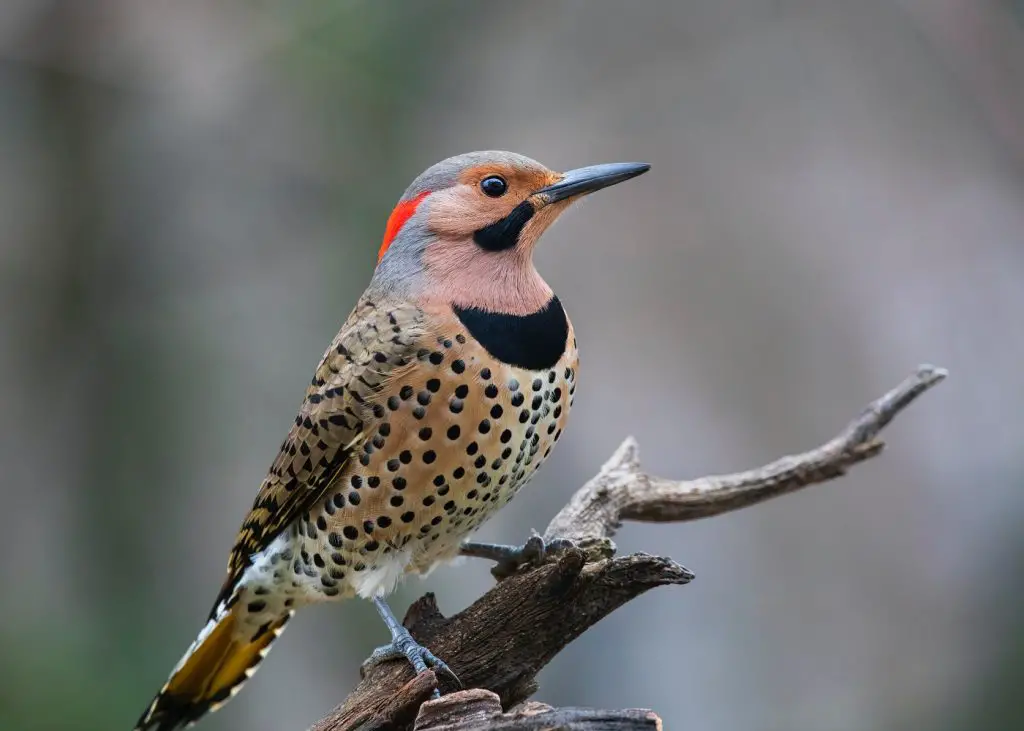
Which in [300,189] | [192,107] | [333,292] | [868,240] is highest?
[192,107]

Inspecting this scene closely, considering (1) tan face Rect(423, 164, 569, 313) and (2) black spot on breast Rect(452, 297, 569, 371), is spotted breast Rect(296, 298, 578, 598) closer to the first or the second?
(2) black spot on breast Rect(452, 297, 569, 371)

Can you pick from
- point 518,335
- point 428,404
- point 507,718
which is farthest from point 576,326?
point 507,718

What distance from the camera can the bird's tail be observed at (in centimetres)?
294

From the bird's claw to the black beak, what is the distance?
3.69 ft

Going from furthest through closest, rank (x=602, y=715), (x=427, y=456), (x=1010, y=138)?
(x=1010, y=138), (x=427, y=456), (x=602, y=715)

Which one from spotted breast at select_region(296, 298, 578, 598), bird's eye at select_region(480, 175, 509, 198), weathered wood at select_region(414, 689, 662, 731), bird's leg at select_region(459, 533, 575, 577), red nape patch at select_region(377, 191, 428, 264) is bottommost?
weathered wood at select_region(414, 689, 662, 731)

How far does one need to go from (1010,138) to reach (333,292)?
10.5 feet

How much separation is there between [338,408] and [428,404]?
265 mm

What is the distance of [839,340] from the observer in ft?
18.4

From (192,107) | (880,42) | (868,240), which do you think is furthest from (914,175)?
(192,107)

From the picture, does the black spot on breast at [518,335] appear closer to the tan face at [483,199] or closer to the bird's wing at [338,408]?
the bird's wing at [338,408]

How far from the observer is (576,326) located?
590 cm

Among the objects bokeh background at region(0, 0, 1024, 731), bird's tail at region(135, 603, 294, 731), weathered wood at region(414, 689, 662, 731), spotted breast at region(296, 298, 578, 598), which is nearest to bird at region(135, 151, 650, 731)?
A: spotted breast at region(296, 298, 578, 598)

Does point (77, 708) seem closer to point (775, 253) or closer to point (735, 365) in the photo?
point (735, 365)
